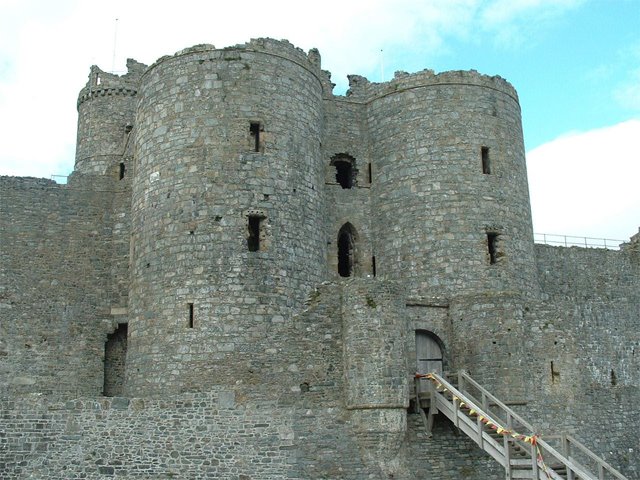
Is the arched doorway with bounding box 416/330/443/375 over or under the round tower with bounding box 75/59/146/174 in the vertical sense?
under

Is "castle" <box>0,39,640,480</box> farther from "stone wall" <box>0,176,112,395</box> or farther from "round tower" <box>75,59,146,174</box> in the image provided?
"round tower" <box>75,59,146,174</box>

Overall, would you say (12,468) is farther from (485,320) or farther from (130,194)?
(485,320)

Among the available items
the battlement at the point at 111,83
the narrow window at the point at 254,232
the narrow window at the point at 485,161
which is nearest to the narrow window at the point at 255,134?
the narrow window at the point at 254,232

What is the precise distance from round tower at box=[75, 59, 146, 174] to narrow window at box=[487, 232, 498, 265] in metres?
13.8

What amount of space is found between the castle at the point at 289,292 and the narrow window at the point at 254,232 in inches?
2.4

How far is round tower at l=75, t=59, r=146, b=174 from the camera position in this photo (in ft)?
91.9

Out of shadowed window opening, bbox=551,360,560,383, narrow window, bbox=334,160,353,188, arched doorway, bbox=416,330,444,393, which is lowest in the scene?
shadowed window opening, bbox=551,360,560,383

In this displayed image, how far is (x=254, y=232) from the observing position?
18.7 m

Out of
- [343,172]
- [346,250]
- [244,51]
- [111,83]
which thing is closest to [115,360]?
[346,250]

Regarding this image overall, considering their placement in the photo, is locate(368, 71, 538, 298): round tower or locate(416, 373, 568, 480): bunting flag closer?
locate(416, 373, 568, 480): bunting flag

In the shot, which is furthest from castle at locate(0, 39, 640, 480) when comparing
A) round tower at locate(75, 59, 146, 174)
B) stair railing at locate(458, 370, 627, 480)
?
round tower at locate(75, 59, 146, 174)

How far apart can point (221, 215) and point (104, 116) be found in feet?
39.8

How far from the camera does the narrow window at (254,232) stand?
728 inches

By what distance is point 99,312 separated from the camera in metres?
21.5
